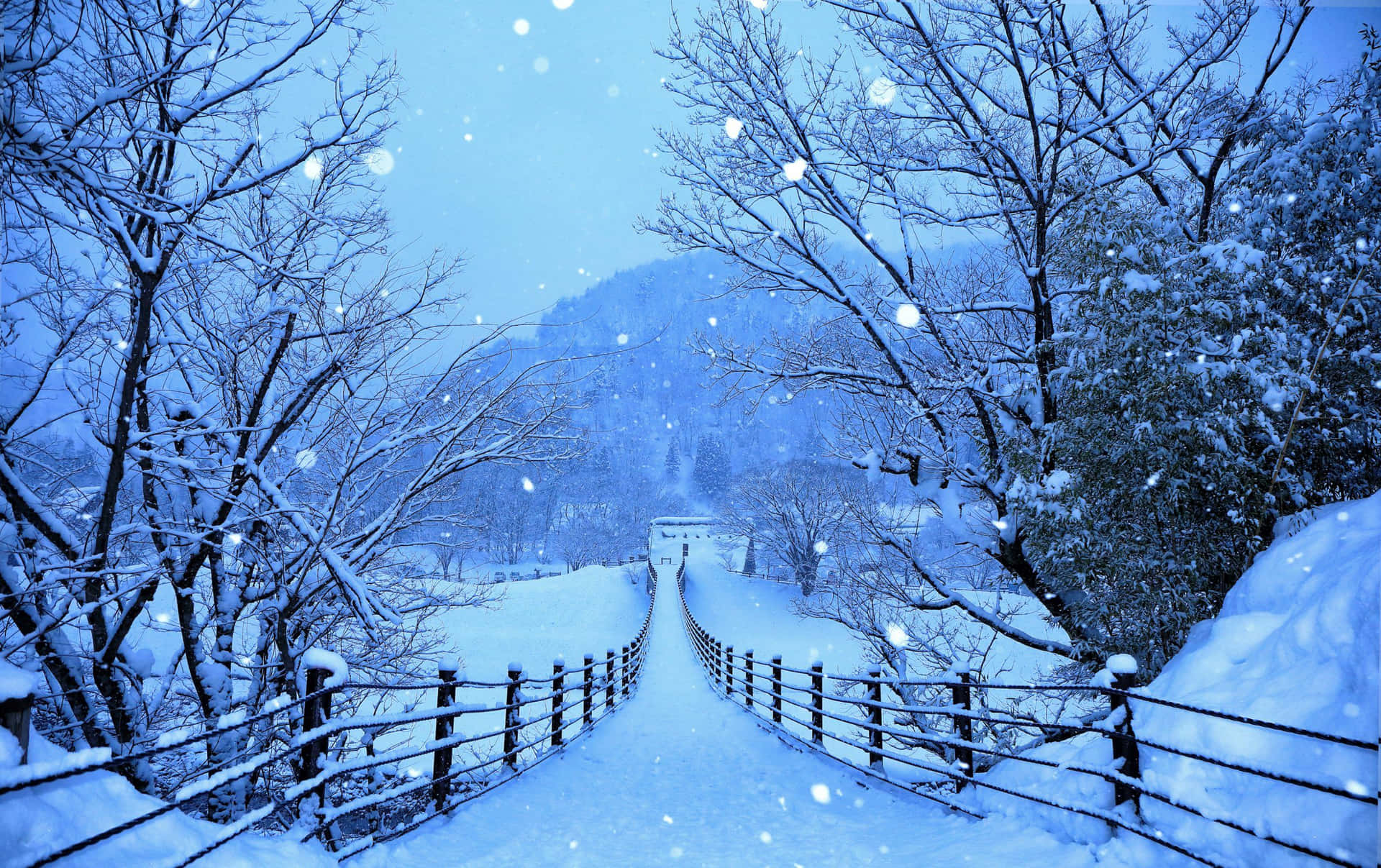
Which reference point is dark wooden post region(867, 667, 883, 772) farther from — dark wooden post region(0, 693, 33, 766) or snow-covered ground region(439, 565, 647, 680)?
snow-covered ground region(439, 565, 647, 680)

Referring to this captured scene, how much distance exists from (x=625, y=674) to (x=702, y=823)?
10426 mm

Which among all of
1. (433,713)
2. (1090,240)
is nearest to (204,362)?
(433,713)

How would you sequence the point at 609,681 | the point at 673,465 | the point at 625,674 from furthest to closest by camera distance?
the point at 673,465, the point at 625,674, the point at 609,681

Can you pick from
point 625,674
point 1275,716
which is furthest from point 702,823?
point 625,674

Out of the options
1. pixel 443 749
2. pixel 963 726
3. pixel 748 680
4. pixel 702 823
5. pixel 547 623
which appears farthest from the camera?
pixel 547 623

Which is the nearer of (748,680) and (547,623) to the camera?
(748,680)

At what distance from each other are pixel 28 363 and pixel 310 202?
3097 millimetres

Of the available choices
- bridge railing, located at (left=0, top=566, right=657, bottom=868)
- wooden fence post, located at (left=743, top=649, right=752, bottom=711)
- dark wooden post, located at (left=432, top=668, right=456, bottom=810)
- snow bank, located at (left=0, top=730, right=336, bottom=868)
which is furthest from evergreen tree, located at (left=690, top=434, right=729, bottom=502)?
snow bank, located at (left=0, top=730, right=336, bottom=868)

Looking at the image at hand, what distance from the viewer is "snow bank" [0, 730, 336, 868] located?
2350 mm

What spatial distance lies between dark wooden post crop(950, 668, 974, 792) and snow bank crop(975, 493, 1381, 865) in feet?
1.18

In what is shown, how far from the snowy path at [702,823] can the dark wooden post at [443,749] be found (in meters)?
0.24

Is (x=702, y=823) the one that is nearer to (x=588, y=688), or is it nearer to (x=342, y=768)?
(x=342, y=768)

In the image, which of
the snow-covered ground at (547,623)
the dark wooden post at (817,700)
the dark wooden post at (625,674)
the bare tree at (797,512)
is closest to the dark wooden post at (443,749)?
the dark wooden post at (817,700)

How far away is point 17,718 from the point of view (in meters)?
2.42
